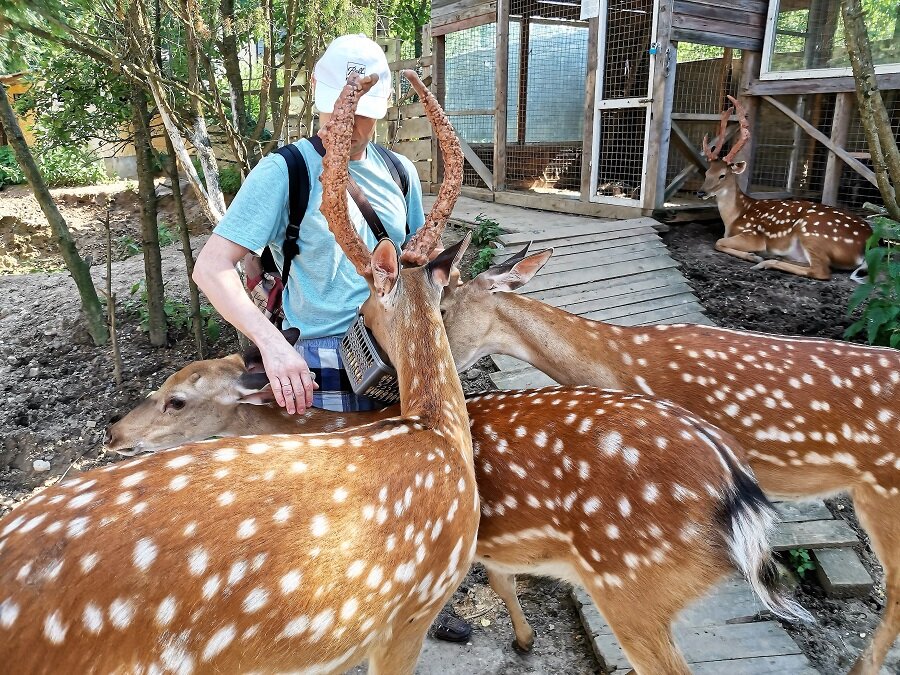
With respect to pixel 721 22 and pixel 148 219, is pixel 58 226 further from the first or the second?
pixel 721 22

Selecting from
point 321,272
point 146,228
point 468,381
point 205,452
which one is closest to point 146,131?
point 146,228

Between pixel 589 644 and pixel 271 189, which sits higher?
pixel 271 189

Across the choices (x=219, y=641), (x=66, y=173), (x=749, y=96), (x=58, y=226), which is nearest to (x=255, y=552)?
(x=219, y=641)

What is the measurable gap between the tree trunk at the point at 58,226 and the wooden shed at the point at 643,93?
14.9 ft

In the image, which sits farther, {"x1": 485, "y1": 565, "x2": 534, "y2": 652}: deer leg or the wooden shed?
the wooden shed

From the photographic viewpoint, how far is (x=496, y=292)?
3.03 meters

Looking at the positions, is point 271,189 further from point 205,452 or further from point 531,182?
point 531,182

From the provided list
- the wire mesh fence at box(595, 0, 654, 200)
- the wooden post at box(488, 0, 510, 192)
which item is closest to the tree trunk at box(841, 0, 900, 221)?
the wire mesh fence at box(595, 0, 654, 200)

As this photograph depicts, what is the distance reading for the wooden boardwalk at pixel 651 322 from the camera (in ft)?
8.21

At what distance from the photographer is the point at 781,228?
629 cm

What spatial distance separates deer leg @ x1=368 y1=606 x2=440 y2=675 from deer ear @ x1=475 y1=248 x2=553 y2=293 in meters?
1.53

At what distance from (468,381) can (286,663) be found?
306 cm

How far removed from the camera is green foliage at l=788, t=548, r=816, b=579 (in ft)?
9.95

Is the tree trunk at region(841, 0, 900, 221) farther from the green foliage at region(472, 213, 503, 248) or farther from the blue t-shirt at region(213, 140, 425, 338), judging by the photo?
the blue t-shirt at region(213, 140, 425, 338)
